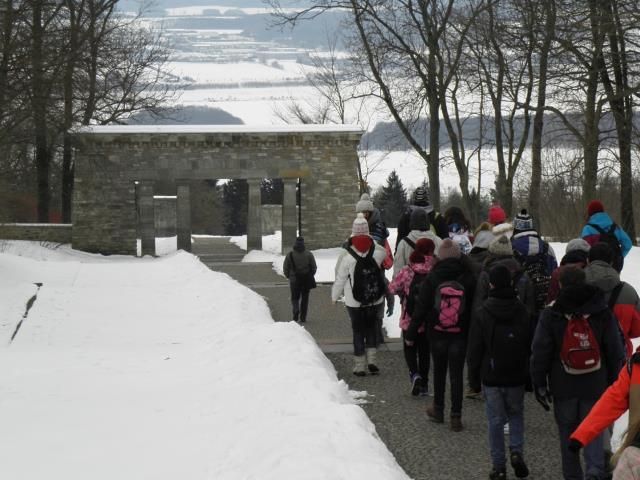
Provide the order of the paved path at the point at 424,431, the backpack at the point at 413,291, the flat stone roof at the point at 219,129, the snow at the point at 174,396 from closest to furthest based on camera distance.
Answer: the snow at the point at 174,396, the paved path at the point at 424,431, the backpack at the point at 413,291, the flat stone roof at the point at 219,129

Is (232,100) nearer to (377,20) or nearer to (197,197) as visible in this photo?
(197,197)

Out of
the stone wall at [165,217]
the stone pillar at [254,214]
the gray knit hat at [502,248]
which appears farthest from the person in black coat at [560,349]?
the stone wall at [165,217]

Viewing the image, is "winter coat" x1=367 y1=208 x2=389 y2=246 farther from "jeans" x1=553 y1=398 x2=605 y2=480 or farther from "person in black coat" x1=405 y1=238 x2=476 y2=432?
"jeans" x1=553 y1=398 x2=605 y2=480

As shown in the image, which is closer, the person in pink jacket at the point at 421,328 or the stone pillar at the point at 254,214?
the person in pink jacket at the point at 421,328

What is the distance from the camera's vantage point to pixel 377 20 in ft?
110

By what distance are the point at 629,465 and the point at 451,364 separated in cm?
490

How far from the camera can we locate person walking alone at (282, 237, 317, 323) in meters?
16.0

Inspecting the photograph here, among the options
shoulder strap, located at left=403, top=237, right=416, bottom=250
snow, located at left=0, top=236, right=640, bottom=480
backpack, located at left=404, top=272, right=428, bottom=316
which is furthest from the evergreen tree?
backpack, located at left=404, top=272, right=428, bottom=316

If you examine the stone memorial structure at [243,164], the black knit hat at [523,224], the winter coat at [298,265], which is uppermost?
the stone memorial structure at [243,164]

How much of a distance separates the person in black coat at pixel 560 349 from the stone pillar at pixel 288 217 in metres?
28.9

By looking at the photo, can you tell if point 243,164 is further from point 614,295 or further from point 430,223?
point 614,295

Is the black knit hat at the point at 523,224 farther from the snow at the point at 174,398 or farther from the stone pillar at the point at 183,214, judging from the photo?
the stone pillar at the point at 183,214

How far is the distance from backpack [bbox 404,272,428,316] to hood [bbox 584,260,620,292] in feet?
6.37

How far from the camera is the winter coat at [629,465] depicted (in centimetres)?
400
